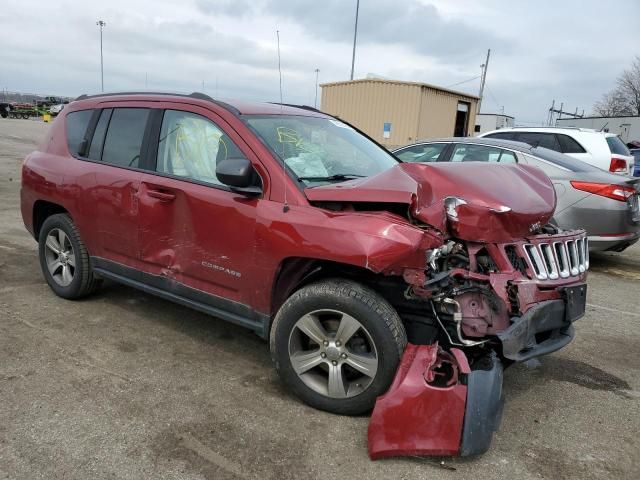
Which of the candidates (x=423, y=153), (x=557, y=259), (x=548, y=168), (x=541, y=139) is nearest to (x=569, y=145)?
(x=541, y=139)

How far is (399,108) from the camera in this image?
20375mm

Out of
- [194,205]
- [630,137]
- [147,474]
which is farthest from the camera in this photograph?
[630,137]

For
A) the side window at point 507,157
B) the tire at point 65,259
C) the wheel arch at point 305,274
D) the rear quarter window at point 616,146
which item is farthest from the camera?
the rear quarter window at point 616,146

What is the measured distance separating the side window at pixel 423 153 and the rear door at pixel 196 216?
389 centimetres

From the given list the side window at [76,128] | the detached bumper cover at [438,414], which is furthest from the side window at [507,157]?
the side window at [76,128]

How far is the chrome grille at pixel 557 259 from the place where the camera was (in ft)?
9.82

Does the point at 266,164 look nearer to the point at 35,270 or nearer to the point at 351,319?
the point at 351,319

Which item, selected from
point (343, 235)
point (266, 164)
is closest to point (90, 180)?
point (266, 164)

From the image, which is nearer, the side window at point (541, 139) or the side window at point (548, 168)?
the side window at point (548, 168)

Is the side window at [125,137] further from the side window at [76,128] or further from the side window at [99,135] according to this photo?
the side window at [76,128]

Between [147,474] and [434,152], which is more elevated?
[434,152]

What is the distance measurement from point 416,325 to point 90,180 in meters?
2.83

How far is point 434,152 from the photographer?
7266mm

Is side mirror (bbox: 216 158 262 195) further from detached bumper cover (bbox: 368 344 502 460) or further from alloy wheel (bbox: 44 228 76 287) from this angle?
alloy wheel (bbox: 44 228 76 287)
